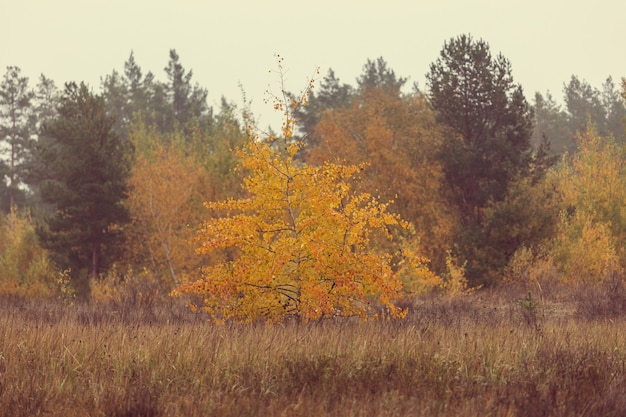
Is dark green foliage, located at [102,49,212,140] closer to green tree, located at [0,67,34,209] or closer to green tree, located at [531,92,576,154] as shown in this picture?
green tree, located at [0,67,34,209]

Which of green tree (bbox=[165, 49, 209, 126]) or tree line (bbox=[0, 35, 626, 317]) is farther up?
green tree (bbox=[165, 49, 209, 126])

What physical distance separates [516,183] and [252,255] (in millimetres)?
17187

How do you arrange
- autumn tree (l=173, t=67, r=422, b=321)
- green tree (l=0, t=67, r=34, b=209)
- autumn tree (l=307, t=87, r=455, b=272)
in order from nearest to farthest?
autumn tree (l=173, t=67, r=422, b=321)
autumn tree (l=307, t=87, r=455, b=272)
green tree (l=0, t=67, r=34, b=209)

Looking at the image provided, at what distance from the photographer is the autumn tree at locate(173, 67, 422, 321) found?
10477 millimetres

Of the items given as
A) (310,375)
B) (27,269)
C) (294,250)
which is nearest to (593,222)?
(294,250)

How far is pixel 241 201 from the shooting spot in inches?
431

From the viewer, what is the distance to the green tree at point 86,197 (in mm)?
27984

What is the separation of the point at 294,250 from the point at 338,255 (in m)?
0.70

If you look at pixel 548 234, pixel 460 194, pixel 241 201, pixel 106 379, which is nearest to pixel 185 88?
pixel 460 194

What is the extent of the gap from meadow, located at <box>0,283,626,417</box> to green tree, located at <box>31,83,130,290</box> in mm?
20446

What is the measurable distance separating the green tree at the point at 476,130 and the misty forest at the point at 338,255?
0.08m

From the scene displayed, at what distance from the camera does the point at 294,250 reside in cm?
1043

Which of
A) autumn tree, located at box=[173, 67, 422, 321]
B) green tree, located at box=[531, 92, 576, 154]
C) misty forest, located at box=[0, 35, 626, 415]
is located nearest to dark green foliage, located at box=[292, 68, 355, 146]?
misty forest, located at box=[0, 35, 626, 415]

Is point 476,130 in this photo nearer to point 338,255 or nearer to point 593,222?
point 593,222
